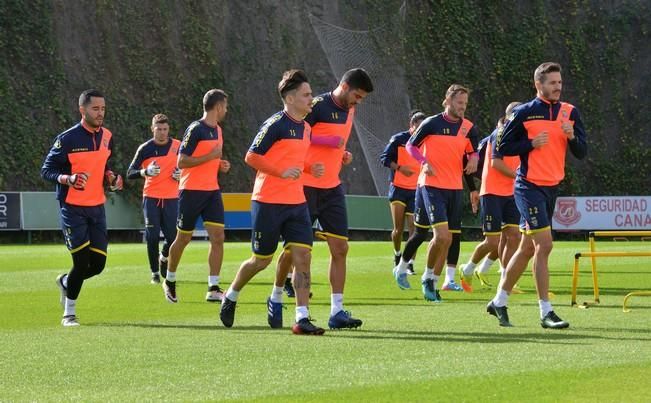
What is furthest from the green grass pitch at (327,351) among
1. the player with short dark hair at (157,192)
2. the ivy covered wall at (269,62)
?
the ivy covered wall at (269,62)

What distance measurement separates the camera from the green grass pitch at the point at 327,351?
7.08 meters

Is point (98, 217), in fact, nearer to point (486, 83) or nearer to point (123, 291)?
point (123, 291)

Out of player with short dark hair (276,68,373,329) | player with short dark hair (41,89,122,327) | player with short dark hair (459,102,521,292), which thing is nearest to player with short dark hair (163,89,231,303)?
player with short dark hair (41,89,122,327)

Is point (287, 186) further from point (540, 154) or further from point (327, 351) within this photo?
point (540, 154)

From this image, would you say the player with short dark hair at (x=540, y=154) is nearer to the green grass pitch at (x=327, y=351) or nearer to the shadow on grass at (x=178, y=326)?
the green grass pitch at (x=327, y=351)

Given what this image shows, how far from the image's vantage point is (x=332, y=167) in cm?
1155

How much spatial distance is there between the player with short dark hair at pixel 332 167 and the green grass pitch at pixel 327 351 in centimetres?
68

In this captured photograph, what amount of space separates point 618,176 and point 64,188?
35307mm

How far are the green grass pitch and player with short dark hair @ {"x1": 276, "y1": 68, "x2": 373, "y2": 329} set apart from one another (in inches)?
26.7

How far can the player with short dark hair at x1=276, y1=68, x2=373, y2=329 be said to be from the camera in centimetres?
1124

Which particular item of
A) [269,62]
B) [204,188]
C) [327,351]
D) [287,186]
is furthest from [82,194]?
[269,62]

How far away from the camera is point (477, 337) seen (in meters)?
9.90

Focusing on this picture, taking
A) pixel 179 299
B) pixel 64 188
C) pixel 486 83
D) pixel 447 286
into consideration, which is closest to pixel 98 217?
pixel 64 188

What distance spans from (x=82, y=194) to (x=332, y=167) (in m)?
2.64
